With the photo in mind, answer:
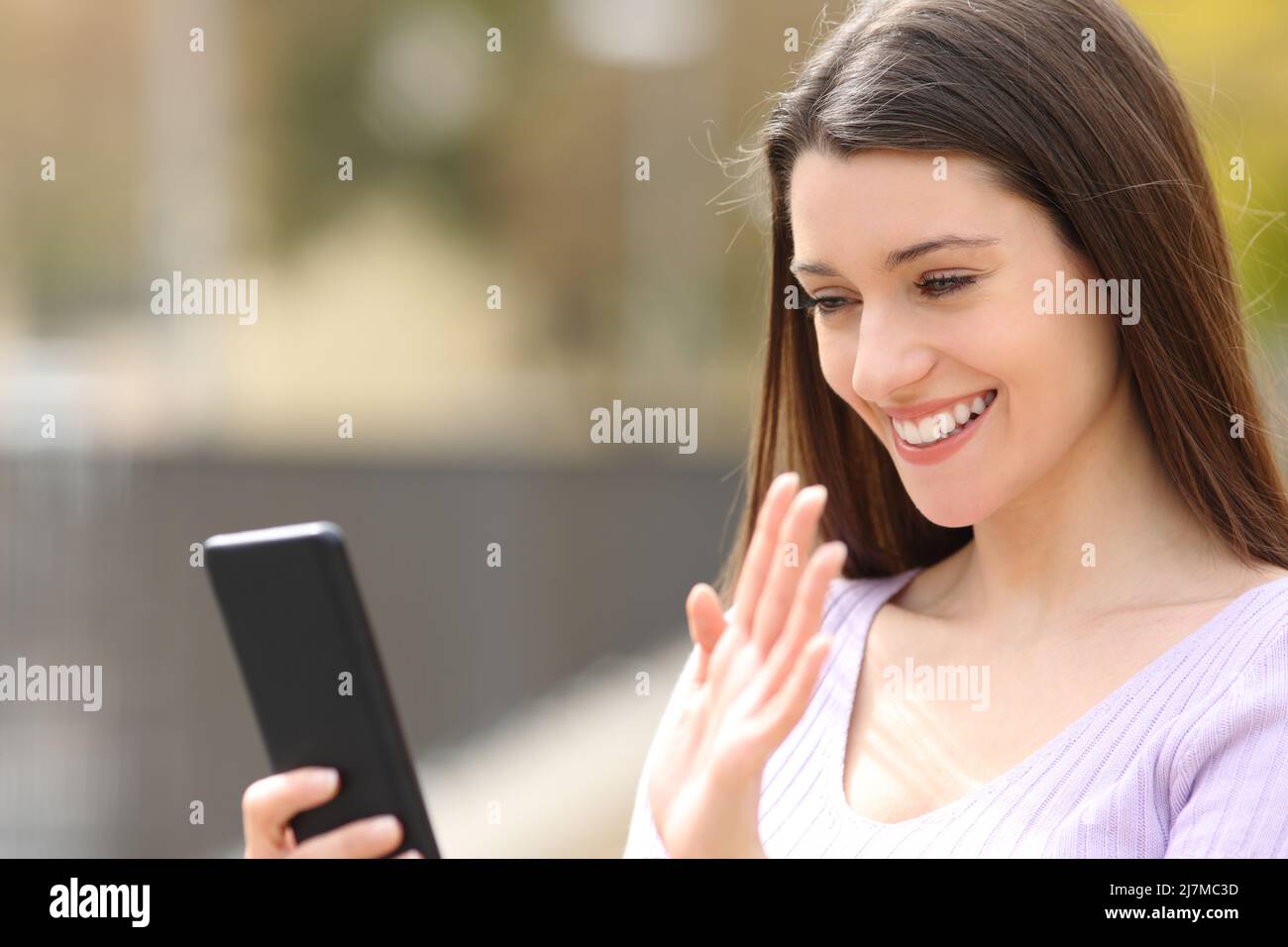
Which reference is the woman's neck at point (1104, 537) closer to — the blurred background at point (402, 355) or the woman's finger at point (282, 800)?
the woman's finger at point (282, 800)

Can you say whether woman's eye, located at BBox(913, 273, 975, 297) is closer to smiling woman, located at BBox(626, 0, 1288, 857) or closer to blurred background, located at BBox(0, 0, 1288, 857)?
smiling woman, located at BBox(626, 0, 1288, 857)

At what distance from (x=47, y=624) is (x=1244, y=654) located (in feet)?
15.7

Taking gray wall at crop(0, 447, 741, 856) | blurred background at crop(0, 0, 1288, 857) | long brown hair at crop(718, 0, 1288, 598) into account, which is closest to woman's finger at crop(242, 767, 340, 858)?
long brown hair at crop(718, 0, 1288, 598)

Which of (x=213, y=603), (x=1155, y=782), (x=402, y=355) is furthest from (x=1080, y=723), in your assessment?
(x=402, y=355)

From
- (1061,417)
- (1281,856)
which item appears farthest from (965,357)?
(1281,856)

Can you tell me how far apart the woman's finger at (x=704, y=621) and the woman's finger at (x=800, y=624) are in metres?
0.11

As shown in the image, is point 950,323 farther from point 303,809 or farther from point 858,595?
point 303,809

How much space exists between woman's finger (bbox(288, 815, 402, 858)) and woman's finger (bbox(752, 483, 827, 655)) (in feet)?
1.22

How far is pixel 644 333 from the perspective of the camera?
773 cm

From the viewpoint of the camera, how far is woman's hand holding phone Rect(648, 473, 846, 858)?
49.1 inches

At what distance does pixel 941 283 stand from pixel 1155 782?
59cm

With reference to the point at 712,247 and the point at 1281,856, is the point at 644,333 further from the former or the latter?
the point at 1281,856

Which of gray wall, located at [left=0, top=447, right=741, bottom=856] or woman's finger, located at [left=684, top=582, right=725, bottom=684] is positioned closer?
woman's finger, located at [left=684, top=582, right=725, bottom=684]

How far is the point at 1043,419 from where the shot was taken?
65.6 inches
